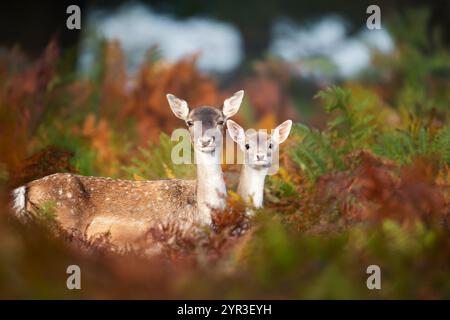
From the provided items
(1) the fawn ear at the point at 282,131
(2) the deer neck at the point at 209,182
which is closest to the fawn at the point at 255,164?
(1) the fawn ear at the point at 282,131

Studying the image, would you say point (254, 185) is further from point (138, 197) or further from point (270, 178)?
point (138, 197)

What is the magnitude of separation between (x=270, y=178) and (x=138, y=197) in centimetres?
117

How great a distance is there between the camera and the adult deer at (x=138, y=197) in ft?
23.4

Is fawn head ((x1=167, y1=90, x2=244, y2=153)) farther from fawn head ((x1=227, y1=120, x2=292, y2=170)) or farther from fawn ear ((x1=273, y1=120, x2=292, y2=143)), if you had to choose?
fawn ear ((x1=273, y1=120, x2=292, y2=143))

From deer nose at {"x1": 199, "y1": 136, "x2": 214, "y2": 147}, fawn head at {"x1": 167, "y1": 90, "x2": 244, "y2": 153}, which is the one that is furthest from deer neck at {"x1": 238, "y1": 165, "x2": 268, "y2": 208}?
deer nose at {"x1": 199, "y1": 136, "x2": 214, "y2": 147}

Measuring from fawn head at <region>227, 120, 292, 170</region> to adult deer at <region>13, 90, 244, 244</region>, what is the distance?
20 cm

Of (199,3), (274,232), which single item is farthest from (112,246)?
(199,3)

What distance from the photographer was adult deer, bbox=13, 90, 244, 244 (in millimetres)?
7129

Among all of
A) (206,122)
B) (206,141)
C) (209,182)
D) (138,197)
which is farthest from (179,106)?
(138,197)

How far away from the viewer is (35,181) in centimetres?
745

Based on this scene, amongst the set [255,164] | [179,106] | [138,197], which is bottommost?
[138,197]

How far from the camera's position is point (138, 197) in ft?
24.3

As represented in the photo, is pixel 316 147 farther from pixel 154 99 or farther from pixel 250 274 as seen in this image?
pixel 154 99

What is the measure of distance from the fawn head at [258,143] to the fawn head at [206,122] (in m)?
0.15
